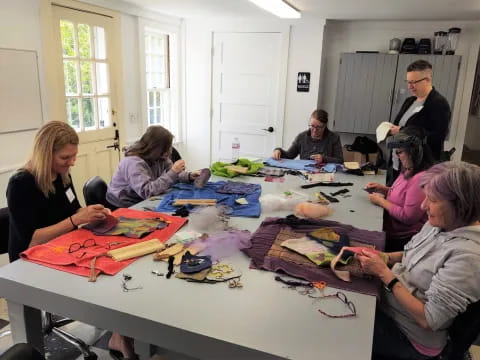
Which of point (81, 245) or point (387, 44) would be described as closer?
point (81, 245)

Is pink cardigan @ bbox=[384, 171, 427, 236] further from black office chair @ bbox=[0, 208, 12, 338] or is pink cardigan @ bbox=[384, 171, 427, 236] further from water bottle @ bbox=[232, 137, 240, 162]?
water bottle @ bbox=[232, 137, 240, 162]

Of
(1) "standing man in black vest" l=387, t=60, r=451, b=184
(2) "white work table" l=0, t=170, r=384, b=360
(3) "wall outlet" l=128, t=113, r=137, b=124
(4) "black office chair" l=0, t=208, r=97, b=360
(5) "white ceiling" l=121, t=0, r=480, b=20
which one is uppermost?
(5) "white ceiling" l=121, t=0, r=480, b=20

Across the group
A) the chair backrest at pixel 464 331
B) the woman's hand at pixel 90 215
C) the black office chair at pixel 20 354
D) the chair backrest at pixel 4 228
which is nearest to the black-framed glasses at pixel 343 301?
the chair backrest at pixel 464 331

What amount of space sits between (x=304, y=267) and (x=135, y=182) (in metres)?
1.36

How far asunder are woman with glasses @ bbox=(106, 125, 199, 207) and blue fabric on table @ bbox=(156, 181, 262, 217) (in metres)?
0.10

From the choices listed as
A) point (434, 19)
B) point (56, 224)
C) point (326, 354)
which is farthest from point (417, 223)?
point (434, 19)

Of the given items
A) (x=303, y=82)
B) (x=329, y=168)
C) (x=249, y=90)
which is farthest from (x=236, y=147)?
(x=329, y=168)

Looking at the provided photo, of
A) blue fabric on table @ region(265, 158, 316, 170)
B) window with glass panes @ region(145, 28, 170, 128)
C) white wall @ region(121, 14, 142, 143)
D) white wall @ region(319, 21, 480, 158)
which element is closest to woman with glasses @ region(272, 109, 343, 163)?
blue fabric on table @ region(265, 158, 316, 170)

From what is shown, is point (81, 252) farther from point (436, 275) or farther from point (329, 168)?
point (329, 168)

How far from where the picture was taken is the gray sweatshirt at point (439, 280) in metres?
1.24

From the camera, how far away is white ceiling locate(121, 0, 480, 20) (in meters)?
3.82

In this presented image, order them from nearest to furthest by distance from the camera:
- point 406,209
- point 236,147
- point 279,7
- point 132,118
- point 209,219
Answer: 1. point 209,219
2. point 406,209
3. point 279,7
4. point 132,118
5. point 236,147

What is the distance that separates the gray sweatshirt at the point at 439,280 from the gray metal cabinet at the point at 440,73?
12.1 ft

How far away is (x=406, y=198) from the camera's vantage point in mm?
2248
